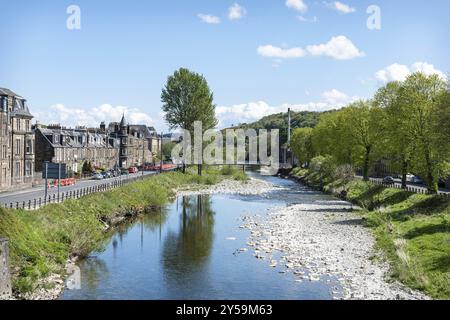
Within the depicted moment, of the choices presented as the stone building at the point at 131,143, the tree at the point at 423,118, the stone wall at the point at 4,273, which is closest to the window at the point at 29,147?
the stone building at the point at 131,143

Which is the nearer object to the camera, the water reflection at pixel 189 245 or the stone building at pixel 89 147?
the water reflection at pixel 189 245

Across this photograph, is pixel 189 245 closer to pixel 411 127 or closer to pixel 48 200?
pixel 48 200

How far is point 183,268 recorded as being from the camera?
33.9m

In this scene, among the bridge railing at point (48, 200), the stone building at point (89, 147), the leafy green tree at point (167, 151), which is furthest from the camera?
the leafy green tree at point (167, 151)

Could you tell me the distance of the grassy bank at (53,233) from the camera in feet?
95.0

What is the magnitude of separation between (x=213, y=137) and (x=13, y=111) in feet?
158

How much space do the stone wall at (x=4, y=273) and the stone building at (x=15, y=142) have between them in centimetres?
3988

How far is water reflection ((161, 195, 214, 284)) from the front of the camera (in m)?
33.4

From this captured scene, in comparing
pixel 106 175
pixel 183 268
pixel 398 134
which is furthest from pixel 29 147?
pixel 398 134

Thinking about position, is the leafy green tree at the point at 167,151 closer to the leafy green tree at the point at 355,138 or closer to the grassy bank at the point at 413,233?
the leafy green tree at the point at 355,138

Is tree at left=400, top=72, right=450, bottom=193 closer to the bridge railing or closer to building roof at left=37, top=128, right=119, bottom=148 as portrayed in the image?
the bridge railing

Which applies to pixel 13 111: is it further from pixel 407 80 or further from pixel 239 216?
pixel 407 80

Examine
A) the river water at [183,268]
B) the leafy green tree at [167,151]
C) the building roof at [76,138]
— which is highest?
the building roof at [76,138]
